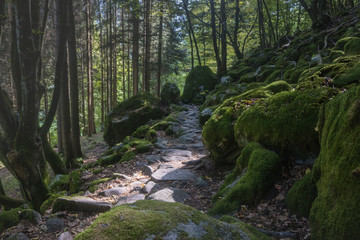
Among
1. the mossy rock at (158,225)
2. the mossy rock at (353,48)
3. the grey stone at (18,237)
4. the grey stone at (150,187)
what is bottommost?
the grey stone at (18,237)

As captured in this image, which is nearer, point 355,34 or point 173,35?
point 355,34

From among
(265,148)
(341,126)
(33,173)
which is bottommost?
(33,173)

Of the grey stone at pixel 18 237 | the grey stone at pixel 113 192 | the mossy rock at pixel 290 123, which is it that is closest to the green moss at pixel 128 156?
the grey stone at pixel 113 192

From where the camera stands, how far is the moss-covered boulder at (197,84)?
17672 millimetres

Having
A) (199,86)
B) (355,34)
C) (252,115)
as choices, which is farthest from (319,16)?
(252,115)

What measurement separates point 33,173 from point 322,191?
583cm

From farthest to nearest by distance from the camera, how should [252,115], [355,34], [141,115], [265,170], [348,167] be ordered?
[141,115] < [355,34] < [252,115] < [265,170] < [348,167]

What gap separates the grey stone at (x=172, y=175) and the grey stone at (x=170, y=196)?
824 mm

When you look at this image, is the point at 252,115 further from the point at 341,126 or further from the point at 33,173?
the point at 33,173

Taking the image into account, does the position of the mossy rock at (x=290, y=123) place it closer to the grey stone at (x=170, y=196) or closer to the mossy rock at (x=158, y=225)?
the grey stone at (x=170, y=196)

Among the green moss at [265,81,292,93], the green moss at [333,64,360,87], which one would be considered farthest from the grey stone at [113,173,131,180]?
the green moss at [333,64,360,87]

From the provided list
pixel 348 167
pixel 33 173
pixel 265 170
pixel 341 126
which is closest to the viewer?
pixel 348 167

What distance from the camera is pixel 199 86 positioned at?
17.8 m

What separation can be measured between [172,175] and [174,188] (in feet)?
2.82
